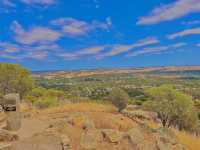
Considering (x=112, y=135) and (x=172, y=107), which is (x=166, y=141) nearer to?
(x=112, y=135)

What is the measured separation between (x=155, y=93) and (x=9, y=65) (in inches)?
681

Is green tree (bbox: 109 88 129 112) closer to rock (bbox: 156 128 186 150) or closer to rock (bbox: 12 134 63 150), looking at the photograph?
rock (bbox: 156 128 186 150)

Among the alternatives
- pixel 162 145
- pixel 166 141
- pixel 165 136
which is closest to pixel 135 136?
pixel 162 145

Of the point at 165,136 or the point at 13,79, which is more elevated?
the point at 13,79

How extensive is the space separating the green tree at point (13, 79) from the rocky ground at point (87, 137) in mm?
18292

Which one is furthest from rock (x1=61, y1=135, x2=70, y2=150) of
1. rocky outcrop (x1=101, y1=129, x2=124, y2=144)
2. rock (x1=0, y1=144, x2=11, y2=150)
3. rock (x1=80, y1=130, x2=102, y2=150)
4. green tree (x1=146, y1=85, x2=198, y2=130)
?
green tree (x1=146, y1=85, x2=198, y2=130)

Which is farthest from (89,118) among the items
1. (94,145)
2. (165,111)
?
(165,111)

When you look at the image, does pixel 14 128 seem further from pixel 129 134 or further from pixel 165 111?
pixel 165 111

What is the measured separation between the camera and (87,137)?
830 centimetres

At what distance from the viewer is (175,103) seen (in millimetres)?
26266

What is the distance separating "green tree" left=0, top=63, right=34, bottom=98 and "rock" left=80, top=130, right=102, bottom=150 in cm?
2066

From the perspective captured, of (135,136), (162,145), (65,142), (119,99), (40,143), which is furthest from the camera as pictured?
(119,99)

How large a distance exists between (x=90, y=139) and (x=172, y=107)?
65.8 feet

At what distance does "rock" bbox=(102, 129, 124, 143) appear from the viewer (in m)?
8.23
